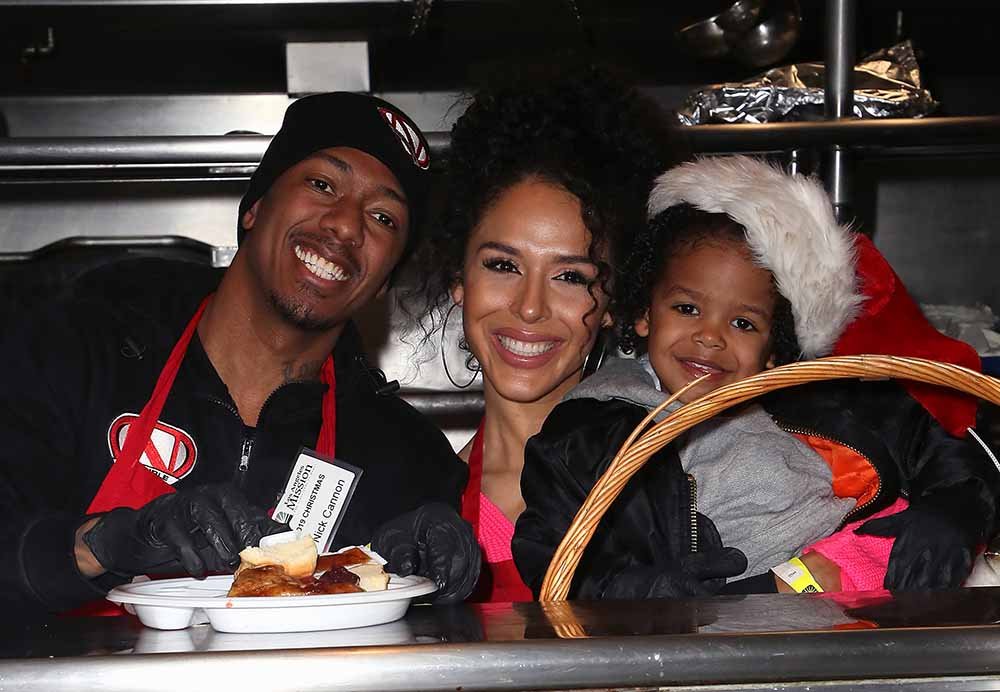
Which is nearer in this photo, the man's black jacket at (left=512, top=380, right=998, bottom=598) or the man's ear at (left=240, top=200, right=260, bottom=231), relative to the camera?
the man's black jacket at (left=512, top=380, right=998, bottom=598)

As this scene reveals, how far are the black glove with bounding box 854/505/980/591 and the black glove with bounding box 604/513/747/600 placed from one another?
215mm

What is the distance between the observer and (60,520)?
1353mm

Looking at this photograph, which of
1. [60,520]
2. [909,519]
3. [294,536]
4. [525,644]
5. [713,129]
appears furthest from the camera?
[713,129]

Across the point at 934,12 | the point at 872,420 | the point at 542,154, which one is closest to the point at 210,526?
the point at 542,154

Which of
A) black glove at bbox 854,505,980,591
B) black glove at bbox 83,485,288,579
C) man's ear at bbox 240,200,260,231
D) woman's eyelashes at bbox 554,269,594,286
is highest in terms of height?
man's ear at bbox 240,200,260,231

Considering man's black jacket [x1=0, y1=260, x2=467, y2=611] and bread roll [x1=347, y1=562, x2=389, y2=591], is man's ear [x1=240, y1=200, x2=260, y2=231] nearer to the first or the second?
man's black jacket [x1=0, y1=260, x2=467, y2=611]

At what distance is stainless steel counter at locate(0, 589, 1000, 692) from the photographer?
803mm

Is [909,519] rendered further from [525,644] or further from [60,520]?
[60,520]

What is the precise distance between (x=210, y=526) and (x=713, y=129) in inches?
46.3

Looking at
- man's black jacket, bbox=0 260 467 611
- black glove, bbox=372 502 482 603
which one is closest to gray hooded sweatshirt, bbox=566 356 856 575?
man's black jacket, bbox=0 260 467 611

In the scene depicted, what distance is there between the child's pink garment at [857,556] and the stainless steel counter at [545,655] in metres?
0.56

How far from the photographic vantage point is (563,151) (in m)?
1.77

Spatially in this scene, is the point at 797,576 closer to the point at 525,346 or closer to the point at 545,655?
the point at 525,346

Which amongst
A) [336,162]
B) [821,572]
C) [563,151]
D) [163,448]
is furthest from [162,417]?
[821,572]
